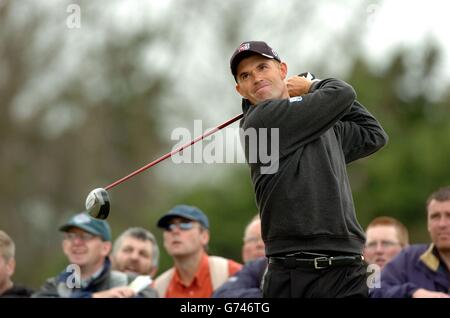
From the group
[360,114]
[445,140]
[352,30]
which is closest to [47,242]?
[352,30]

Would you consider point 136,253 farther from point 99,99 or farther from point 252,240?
point 99,99

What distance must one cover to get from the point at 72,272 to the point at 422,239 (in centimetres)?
810

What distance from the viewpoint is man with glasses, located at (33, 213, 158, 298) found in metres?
8.45

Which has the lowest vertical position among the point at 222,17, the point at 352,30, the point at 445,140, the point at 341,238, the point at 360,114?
the point at 341,238

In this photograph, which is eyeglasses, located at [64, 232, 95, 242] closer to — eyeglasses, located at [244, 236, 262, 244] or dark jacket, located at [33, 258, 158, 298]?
dark jacket, located at [33, 258, 158, 298]

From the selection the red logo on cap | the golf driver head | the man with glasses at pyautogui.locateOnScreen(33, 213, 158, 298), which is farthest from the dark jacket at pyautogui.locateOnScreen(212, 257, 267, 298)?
the red logo on cap

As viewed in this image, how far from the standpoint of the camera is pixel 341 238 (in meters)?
5.44

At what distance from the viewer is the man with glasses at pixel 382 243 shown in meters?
9.02

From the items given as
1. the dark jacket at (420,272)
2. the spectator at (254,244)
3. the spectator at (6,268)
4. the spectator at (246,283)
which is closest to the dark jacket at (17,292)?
the spectator at (6,268)

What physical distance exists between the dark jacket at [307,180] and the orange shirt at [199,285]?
141 inches

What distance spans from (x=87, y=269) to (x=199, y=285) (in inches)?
45.9

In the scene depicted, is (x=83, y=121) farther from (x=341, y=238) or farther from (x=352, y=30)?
(x=341, y=238)

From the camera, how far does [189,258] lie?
933 cm

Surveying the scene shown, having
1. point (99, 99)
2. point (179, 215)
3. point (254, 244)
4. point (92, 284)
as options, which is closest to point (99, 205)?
point (92, 284)
